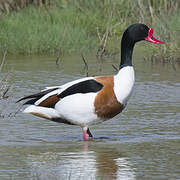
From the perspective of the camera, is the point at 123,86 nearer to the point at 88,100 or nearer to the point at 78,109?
the point at 88,100

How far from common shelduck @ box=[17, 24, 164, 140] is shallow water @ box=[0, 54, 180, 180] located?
0.86 feet

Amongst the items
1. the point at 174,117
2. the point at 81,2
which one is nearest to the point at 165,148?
the point at 174,117

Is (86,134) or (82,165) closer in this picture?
(82,165)

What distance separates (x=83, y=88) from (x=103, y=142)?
63 cm

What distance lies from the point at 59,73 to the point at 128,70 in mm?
4616

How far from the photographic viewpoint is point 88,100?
7273mm

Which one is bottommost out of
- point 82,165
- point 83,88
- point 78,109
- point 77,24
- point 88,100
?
point 82,165

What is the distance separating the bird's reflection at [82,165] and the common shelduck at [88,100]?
16.7 inches

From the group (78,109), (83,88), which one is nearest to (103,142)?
(78,109)

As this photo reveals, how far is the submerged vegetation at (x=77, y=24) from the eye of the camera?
43.5 ft

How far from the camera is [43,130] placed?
7926 millimetres

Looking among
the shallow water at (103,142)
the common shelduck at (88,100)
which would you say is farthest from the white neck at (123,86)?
the shallow water at (103,142)

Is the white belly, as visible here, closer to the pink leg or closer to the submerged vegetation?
the pink leg

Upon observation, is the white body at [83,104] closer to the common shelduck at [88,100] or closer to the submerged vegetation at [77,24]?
the common shelduck at [88,100]
